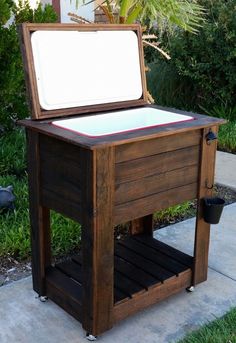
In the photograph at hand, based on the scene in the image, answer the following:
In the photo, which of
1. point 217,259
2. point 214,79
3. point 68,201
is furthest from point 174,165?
point 214,79

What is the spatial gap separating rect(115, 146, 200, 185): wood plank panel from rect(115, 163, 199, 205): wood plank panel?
0.02m

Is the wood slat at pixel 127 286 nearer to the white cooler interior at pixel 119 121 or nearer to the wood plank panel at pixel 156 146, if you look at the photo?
the wood plank panel at pixel 156 146

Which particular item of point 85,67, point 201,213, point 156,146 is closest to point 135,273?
point 201,213

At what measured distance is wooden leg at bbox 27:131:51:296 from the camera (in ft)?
8.42

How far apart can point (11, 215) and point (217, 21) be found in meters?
4.41

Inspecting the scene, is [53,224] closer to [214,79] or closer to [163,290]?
[163,290]

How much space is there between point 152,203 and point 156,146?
0.28 m

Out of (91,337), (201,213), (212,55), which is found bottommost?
(91,337)

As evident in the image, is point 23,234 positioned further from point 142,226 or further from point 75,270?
point 142,226

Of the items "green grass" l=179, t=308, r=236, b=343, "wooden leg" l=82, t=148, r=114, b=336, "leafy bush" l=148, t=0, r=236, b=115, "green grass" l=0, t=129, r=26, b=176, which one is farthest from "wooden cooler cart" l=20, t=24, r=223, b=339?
"leafy bush" l=148, t=0, r=236, b=115

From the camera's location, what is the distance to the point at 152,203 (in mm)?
2537

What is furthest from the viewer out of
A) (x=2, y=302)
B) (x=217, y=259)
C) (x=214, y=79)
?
(x=214, y=79)

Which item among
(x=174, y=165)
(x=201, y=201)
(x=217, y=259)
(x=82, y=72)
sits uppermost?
(x=82, y=72)

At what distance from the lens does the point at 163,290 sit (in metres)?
2.76
